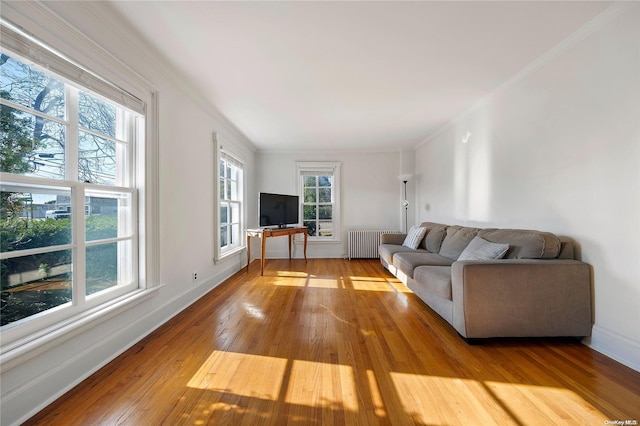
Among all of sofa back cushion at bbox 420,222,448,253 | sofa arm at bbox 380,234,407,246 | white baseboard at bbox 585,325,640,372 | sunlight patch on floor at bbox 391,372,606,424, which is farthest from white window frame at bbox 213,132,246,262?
white baseboard at bbox 585,325,640,372

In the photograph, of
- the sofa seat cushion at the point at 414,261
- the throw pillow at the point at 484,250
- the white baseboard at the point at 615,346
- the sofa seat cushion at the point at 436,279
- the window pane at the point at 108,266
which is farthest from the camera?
the sofa seat cushion at the point at 414,261

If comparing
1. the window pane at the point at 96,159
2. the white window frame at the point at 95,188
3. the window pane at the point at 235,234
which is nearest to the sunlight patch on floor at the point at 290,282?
the window pane at the point at 235,234

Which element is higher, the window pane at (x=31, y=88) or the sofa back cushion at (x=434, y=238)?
the window pane at (x=31, y=88)

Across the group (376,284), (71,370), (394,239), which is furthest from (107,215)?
(394,239)

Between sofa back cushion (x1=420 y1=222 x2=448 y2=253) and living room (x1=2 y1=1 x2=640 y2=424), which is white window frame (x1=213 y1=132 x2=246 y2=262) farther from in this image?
sofa back cushion (x1=420 y1=222 x2=448 y2=253)

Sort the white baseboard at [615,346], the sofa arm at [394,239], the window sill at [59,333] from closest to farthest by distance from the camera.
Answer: the window sill at [59,333], the white baseboard at [615,346], the sofa arm at [394,239]

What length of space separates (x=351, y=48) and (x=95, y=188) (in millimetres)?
2209

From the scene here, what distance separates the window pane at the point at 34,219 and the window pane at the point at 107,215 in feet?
0.53

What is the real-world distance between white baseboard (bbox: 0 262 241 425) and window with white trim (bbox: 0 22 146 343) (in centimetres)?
25

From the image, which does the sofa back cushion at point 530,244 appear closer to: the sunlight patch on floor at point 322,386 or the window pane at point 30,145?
the sunlight patch on floor at point 322,386

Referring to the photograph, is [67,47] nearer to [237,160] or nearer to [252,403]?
[252,403]

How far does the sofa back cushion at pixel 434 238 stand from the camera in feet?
12.4

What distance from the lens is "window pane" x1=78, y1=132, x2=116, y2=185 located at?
173 cm

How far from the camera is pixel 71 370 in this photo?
1544 millimetres
